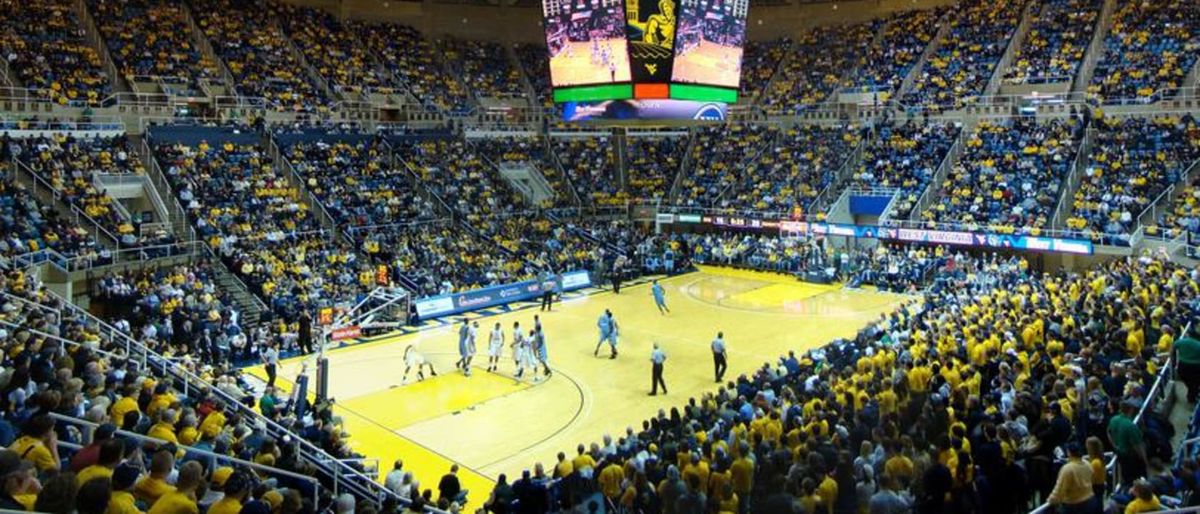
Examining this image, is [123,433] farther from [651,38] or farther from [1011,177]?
[1011,177]

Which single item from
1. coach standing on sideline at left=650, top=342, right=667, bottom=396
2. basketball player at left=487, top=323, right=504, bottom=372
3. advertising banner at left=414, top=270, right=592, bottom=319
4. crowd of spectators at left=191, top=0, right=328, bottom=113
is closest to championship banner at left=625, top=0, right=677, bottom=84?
advertising banner at left=414, top=270, right=592, bottom=319

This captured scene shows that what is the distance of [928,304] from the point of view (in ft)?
72.4

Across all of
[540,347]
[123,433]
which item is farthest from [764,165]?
[123,433]

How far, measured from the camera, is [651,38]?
30.5 metres

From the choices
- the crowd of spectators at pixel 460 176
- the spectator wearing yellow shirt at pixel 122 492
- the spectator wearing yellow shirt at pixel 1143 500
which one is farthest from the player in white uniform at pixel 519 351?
the crowd of spectators at pixel 460 176

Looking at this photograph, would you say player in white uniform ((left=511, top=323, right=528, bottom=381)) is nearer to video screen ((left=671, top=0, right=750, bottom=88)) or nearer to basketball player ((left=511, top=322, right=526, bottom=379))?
basketball player ((left=511, top=322, right=526, bottom=379))

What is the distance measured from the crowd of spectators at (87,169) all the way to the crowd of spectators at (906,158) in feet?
96.4

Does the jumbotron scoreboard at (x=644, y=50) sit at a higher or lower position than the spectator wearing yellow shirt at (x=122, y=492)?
higher

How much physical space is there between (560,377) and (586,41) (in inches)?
645

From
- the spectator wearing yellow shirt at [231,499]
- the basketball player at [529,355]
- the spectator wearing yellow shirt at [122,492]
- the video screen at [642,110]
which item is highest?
the video screen at [642,110]

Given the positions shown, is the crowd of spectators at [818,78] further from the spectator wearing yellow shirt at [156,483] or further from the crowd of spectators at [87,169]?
the spectator wearing yellow shirt at [156,483]

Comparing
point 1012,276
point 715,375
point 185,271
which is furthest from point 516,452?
point 1012,276

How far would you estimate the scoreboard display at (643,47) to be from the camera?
3044 centimetres

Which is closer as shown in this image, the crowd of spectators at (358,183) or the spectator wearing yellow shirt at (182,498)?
the spectator wearing yellow shirt at (182,498)
